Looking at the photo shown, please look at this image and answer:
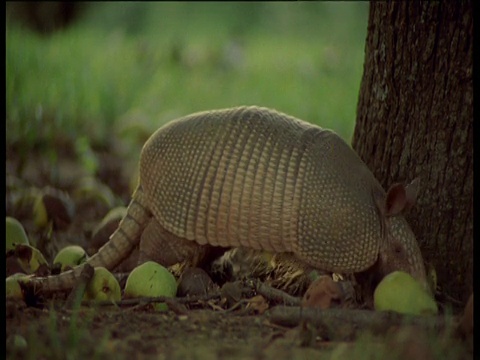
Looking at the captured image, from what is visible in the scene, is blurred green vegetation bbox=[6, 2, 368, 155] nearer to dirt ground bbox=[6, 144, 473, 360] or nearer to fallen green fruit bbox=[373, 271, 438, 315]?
fallen green fruit bbox=[373, 271, 438, 315]

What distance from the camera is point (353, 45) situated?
1077 centimetres

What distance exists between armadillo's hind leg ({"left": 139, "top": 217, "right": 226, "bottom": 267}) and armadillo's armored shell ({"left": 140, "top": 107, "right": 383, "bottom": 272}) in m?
0.08


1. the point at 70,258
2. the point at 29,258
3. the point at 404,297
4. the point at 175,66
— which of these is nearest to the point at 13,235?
the point at 29,258

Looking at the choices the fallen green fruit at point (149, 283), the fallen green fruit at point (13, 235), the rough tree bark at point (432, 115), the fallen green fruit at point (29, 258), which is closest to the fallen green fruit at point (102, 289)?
the fallen green fruit at point (149, 283)

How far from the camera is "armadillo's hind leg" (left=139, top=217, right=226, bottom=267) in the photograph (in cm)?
475

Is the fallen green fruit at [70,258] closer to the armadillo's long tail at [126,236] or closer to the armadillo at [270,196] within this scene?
the armadillo's long tail at [126,236]

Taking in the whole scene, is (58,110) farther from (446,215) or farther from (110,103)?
(446,215)

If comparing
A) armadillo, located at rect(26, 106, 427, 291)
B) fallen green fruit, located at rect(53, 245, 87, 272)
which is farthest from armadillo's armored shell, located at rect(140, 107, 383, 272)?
fallen green fruit, located at rect(53, 245, 87, 272)

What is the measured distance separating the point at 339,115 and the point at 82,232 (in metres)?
3.26

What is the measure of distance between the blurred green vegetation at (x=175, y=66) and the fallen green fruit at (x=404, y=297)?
308 cm

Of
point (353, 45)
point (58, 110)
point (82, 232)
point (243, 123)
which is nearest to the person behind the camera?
point (243, 123)

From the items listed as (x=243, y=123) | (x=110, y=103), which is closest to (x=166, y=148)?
(x=243, y=123)

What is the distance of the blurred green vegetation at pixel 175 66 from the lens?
801cm

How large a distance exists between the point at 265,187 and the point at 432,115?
0.91 meters
